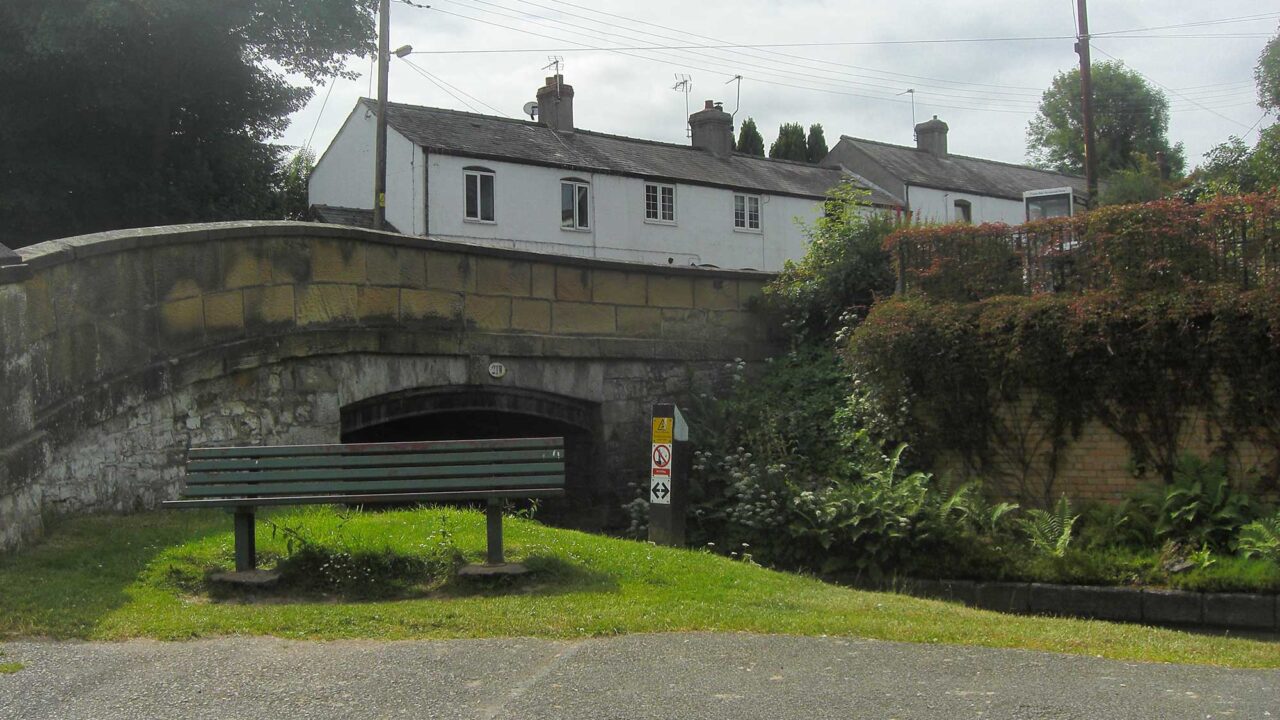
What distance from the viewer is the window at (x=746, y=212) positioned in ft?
124

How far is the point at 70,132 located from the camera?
24.3 meters

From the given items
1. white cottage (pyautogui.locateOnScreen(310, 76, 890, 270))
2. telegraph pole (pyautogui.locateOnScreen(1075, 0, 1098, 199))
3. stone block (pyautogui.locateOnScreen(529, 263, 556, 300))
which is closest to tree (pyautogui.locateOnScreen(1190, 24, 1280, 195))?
telegraph pole (pyautogui.locateOnScreen(1075, 0, 1098, 199))

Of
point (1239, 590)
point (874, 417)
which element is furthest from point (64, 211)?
point (1239, 590)

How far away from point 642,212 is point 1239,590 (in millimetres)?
26189

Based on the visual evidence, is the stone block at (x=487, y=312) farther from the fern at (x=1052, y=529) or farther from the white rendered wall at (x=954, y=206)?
the white rendered wall at (x=954, y=206)

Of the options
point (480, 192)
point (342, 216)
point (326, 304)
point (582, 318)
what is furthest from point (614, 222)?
point (326, 304)

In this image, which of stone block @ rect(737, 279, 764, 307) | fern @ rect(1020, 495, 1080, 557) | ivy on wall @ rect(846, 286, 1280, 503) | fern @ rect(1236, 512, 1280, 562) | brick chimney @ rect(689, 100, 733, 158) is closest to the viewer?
fern @ rect(1236, 512, 1280, 562)

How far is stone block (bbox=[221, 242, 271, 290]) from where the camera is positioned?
36.4 ft

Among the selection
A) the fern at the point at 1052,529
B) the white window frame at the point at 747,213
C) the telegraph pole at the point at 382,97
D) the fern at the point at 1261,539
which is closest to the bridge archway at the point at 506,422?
the fern at the point at 1052,529

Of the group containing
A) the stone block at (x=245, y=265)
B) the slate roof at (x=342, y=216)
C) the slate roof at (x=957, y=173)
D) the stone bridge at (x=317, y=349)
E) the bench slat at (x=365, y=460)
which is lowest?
the bench slat at (x=365, y=460)

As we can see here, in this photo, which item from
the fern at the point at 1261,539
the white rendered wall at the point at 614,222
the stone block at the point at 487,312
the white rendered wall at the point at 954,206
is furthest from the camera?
the white rendered wall at the point at 954,206

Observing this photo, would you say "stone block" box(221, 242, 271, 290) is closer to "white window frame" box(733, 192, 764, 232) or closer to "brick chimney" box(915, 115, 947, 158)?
"white window frame" box(733, 192, 764, 232)

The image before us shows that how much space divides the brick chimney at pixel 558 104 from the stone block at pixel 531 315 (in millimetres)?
23187

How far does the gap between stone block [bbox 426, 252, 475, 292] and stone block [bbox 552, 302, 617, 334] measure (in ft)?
4.41
